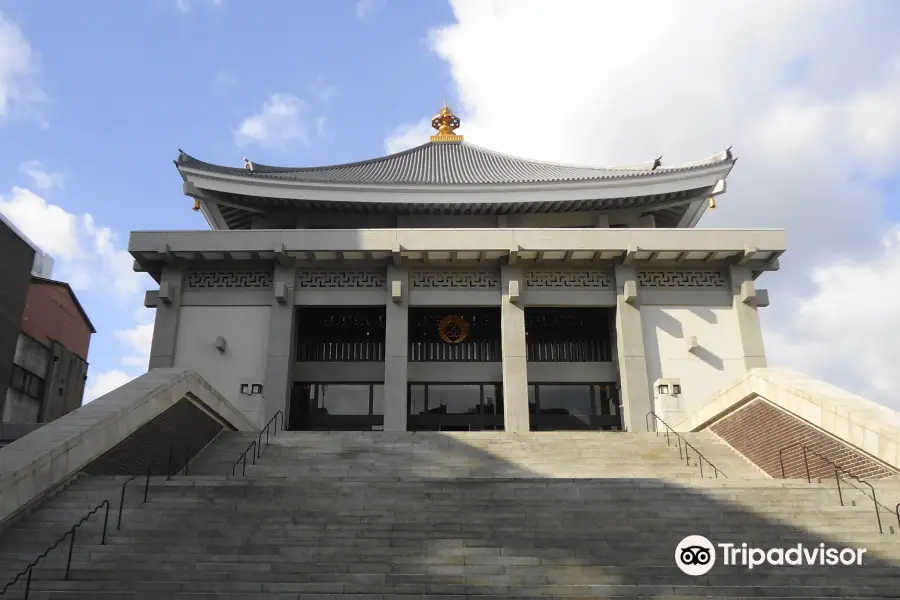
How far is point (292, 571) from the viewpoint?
7.48 m

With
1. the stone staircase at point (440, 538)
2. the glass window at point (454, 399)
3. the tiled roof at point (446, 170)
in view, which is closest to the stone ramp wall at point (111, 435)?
the stone staircase at point (440, 538)

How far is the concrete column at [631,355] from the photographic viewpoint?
811 inches

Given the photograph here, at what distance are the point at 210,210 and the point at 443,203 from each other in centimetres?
787

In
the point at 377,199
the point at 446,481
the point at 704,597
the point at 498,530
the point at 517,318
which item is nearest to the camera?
the point at 704,597

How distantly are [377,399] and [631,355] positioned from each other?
25.4 ft

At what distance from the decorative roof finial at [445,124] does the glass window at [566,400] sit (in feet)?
47.5

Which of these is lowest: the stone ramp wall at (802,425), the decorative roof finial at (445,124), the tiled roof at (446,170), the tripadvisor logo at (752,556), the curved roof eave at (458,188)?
the tripadvisor logo at (752,556)

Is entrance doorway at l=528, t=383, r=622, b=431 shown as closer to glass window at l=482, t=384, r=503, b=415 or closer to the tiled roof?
glass window at l=482, t=384, r=503, b=415

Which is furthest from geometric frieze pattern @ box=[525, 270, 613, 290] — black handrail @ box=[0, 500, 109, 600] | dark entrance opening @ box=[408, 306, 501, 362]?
black handrail @ box=[0, 500, 109, 600]

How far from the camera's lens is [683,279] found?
22422mm

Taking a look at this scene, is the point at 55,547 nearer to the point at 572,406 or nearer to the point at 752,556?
the point at 752,556

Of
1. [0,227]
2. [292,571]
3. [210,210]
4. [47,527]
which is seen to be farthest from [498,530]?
[0,227]

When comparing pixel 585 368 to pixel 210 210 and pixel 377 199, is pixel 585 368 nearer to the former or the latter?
pixel 377 199

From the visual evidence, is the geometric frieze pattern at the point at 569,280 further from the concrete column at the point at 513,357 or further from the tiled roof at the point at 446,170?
the tiled roof at the point at 446,170
